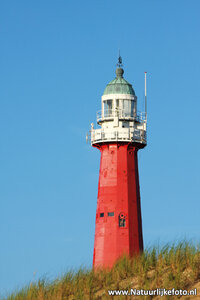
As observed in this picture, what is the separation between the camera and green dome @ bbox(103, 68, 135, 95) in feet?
138

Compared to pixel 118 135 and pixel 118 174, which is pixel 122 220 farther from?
pixel 118 135

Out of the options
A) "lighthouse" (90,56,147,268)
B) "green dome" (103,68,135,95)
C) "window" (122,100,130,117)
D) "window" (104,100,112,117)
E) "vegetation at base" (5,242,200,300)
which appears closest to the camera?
"vegetation at base" (5,242,200,300)

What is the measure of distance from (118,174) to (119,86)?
5850 millimetres

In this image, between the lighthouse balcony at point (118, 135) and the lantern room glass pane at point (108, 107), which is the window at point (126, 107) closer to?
the lantern room glass pane at point (108, 107)

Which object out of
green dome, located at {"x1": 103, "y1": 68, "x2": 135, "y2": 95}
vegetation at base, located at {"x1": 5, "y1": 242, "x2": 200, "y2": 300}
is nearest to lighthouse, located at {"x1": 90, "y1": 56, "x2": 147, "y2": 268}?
green dome, located at {"x1": 103, "y1": 68, "x2": 135, "y2": 95}

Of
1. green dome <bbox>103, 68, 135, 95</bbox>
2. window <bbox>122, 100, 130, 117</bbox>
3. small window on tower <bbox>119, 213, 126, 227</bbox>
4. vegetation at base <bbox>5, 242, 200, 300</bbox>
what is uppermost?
green dome <bbox>103, 68, 135, 95</bbox>

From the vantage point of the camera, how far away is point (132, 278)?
989 inches

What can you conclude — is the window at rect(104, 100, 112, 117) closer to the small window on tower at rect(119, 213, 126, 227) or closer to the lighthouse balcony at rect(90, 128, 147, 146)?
the lighthouse balcony at rect(90, 128, 147, 146)

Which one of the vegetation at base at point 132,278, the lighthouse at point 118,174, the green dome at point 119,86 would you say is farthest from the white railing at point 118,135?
the vegetation at base at point 132,278

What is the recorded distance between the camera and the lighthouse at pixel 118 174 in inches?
1563

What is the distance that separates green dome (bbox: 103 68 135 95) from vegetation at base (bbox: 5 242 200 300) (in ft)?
56.5

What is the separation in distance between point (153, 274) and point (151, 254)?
1.53 meters

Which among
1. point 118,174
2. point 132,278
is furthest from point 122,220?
point 132,278

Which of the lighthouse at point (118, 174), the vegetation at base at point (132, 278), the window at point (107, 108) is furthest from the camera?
the window at point (107, 108)
